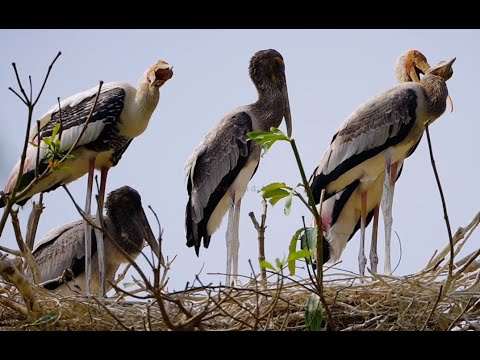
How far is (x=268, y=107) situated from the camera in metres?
8.26

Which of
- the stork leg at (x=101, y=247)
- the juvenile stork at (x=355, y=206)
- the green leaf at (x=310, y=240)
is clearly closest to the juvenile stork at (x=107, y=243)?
the stork leg at (x=101, y=247)

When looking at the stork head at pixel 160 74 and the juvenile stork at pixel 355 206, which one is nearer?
the stork head at pixel 160 74

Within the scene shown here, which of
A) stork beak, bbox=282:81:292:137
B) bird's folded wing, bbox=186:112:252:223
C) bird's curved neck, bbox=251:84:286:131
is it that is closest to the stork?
bird's folded wing, bbox=186:112:252:223

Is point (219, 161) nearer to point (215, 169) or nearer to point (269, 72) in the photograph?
point (215, 169)

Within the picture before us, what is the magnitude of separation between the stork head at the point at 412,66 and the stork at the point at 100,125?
2.12 m

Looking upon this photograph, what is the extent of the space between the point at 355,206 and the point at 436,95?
119 centimetres

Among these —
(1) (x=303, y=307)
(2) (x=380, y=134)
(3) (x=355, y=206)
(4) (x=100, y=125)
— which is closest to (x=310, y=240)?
(1) (x=303, y=307)

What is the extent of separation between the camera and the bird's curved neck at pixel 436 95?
8055 mm

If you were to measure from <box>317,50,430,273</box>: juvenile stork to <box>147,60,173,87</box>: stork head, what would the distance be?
5.42 ft

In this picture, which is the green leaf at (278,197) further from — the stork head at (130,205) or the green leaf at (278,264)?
the stork head at (130,205)

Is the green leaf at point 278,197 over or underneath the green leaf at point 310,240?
over
